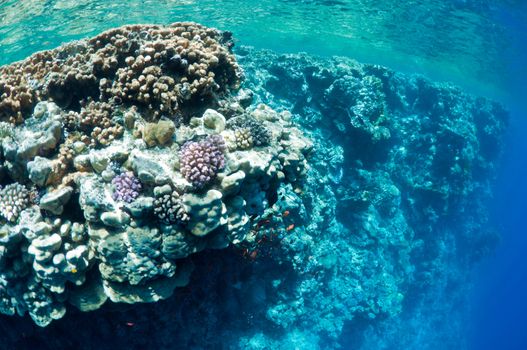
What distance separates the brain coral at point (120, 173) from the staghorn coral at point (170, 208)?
14mm

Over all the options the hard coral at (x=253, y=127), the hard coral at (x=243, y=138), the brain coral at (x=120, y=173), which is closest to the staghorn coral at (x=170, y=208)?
the brain coral at (x=120, y=173)

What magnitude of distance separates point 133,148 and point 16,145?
2044mm

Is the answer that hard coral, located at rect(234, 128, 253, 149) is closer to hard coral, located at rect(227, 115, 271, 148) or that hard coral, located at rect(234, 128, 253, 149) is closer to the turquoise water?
hard coral, located at rect(227, 115, 271, 148)

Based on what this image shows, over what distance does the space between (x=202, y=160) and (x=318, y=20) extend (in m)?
33.6

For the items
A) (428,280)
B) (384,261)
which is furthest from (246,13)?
(428,280)

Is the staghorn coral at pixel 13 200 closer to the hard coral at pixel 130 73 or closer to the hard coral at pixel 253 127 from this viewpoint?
the hard coral at pixel 130 73

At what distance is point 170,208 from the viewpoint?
4.46 meters

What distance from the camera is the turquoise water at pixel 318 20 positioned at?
23219 millimetres

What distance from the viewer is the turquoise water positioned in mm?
23219

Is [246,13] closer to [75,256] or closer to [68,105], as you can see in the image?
[68,105]

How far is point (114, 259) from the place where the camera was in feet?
15.4

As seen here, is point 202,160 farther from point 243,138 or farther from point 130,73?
Answer: point 130,73

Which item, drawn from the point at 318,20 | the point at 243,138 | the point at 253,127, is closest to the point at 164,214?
the point at 243,138

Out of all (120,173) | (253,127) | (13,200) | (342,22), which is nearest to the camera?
(120,173)
